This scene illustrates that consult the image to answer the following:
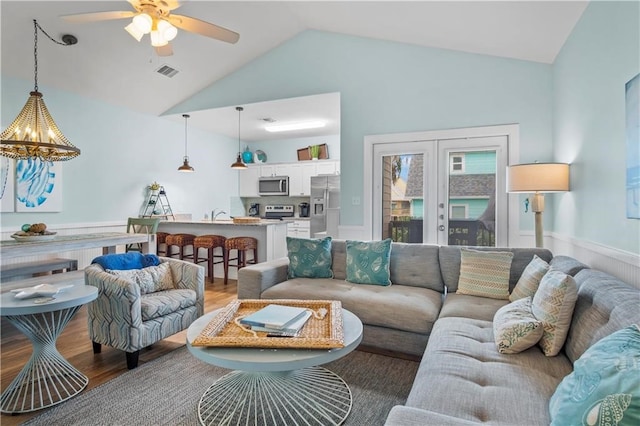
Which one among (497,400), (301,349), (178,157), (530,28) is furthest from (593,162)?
(178,157)

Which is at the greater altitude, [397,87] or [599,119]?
[397,87]

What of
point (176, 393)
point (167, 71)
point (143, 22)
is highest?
point (167, 71)

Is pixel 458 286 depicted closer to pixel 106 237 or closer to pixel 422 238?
pixel 422 238

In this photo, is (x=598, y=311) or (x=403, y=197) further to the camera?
(x=403, y=197)

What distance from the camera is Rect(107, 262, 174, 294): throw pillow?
9.12 ft

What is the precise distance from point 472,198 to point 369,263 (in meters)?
1.80

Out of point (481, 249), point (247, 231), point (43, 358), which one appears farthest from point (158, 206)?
point (481, 249)

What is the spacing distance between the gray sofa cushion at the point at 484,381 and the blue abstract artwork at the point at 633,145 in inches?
35.1

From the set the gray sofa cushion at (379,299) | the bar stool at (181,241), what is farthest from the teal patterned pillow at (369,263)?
the bar stool at (181,241)

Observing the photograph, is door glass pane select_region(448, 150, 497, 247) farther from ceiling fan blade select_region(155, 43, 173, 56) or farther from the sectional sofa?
ceiling fan blade select_region(155, 43, 173, 56)

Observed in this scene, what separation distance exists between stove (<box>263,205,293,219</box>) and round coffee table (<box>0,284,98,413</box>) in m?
5.51

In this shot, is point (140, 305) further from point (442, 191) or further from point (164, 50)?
point (442, 191)

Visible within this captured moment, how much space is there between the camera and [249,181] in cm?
803

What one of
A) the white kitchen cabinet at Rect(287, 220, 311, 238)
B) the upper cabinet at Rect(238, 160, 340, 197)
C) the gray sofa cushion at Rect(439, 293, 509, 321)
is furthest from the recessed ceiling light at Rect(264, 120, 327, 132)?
the gray sofa cushion at Rect(439, 293, 509, 321)
